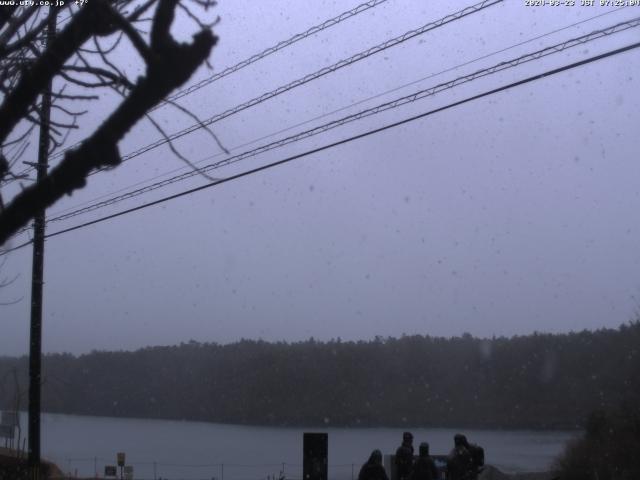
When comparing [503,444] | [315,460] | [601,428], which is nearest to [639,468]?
A: [601,428]

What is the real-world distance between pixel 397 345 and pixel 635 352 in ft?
71.2

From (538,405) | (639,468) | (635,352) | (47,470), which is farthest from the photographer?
(538,405)

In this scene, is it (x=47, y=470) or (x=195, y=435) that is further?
(x=195, y=435)

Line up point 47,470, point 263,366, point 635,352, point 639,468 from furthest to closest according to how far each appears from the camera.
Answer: point 263,366 < point 635,352 < point 639,468 < point 47,470

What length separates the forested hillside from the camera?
1842 inches

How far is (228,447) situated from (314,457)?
1222 inches

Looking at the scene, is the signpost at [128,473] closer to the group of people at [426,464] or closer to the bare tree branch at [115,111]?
the group of people at [426,464]

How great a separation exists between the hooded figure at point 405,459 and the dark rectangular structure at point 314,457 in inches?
97.6

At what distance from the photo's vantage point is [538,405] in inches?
1906

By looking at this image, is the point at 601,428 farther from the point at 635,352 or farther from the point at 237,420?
the point at 237,420

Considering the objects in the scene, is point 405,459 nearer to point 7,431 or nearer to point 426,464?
point 426,464

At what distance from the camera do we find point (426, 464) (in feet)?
37.0

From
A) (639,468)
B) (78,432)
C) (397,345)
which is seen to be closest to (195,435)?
(78,432)

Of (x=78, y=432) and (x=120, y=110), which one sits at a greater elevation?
(x=120, y=110)
